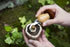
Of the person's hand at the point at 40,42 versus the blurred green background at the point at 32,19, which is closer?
the person's hand at the point at 40,42

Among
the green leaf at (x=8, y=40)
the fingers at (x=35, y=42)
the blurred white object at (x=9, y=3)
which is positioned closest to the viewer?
the fingers at (x=35, y=42)

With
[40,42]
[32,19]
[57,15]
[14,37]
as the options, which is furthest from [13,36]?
[57,15]

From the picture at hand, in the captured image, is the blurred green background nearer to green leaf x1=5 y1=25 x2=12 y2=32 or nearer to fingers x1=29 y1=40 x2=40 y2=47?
green leaf x1=5 y1=25 x2=12 y2=32

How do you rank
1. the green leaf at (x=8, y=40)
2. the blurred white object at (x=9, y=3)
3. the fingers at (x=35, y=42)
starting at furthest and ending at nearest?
1. the blurred white object at (x=9, y=3)
2. the green leaf at (x=8, y=40)
3. the fingers at (x=35, y=42)

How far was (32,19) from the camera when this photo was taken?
2410 mm

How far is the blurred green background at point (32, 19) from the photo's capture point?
2228mm

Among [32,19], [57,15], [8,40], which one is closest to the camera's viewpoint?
[57,15]

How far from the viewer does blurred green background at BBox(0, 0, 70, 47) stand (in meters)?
2.23

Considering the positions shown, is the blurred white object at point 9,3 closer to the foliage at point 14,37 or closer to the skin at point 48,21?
the foliage at point 14,37

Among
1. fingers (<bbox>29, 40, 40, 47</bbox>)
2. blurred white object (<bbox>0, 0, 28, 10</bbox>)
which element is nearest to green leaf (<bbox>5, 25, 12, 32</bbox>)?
blurred white object (<bbox>0, 0, 28, 10</bbox>)

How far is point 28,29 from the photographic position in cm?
179

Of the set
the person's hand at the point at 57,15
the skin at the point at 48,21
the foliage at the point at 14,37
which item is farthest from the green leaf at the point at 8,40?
the person's hand at the point at 57,15

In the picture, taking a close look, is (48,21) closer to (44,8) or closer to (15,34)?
(44,8)

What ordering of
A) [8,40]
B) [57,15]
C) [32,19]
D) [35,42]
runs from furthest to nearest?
[32,19] < [8,40] < [57,15] < [35,42]
